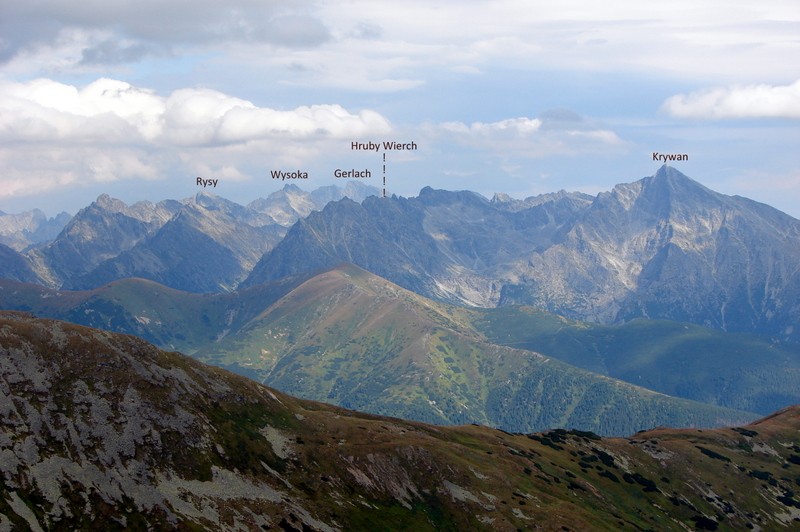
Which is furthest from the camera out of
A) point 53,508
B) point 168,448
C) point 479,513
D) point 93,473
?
point 479,513

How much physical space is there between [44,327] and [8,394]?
2607cm

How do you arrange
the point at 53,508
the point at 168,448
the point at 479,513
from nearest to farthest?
the point at 53,508
the point at 168,448
the point at 479,513

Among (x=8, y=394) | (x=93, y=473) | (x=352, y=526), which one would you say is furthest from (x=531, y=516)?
(x=8, y=394)

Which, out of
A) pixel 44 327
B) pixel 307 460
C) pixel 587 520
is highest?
pixel 44 327

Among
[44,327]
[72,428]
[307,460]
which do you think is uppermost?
[44,327]

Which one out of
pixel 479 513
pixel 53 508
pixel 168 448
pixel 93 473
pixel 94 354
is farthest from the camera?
pixel 479 513

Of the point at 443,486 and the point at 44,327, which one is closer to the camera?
the point at 44,327

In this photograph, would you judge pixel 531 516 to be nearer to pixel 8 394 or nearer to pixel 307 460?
pixel 307 460

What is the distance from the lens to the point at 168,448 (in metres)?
165

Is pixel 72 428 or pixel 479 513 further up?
pixel 72 428

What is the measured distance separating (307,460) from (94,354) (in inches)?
2125

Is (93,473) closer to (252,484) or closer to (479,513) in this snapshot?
(252,484)

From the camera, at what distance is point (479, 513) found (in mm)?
192000

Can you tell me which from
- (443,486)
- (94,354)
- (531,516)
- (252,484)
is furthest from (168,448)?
(531,516)
